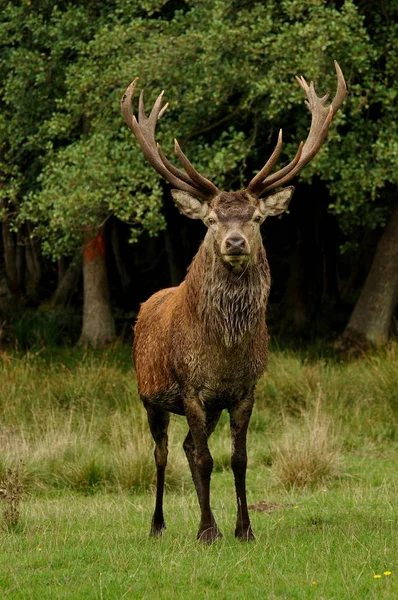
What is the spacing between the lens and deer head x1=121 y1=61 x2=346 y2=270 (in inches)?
251

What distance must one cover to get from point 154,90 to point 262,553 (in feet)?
31.2

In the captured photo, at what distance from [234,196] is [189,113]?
864 cm

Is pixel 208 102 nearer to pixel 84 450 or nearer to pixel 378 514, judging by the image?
pixel 84 450

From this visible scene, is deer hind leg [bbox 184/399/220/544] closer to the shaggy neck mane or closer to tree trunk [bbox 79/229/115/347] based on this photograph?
the shaggy neck mane

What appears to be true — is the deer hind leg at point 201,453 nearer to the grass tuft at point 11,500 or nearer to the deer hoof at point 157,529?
the deer hoof at point 157,529

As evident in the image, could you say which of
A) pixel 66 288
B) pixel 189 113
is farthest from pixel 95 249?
pixel 189 113

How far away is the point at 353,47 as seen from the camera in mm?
13758

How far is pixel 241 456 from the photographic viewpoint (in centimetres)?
675

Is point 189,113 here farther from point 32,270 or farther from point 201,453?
point 32,270

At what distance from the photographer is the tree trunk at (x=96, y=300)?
18.2 m

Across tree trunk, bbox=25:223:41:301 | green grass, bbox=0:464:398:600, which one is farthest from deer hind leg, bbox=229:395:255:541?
tree trunk, bbox=25:223:41:301

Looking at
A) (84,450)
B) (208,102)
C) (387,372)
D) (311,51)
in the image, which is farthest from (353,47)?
(84,450)

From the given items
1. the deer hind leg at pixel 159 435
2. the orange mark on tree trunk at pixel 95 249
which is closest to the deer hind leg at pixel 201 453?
the deer hind leg at pixel 159 435

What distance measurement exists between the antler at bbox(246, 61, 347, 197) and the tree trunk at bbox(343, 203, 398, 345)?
29.4ft
